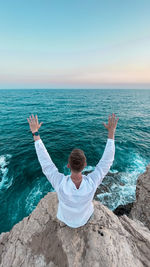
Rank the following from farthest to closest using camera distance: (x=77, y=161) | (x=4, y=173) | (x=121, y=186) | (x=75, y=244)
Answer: (x=4, y=173)
(x=121, y=186)
(x=75, y=244)
(x=77, y=161)

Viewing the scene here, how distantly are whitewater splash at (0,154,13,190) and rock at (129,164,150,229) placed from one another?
9989 millimetres

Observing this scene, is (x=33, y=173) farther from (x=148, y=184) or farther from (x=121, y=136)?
(x=121, y=136)

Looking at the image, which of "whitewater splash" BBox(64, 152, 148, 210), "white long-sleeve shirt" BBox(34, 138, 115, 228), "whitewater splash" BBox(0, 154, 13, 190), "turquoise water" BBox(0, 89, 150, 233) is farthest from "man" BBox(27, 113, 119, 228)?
"whitewater splash" BBox(0, 154, 13, 190)

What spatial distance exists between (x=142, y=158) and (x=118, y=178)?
5310mm

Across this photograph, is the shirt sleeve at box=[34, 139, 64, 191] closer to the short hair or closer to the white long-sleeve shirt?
the white long-sleeve shirt

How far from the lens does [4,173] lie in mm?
10930

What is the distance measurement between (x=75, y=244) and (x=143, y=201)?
4.73 meters

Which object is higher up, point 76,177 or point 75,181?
point 76,177

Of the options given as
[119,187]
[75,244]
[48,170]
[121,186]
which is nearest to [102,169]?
[48,170]

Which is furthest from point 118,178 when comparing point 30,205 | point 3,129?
point 3,129

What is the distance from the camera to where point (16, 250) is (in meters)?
3.21

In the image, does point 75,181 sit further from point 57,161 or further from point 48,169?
point 57,161

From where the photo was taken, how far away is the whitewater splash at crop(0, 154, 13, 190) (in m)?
9.86

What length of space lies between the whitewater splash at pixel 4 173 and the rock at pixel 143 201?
32.8 ft
